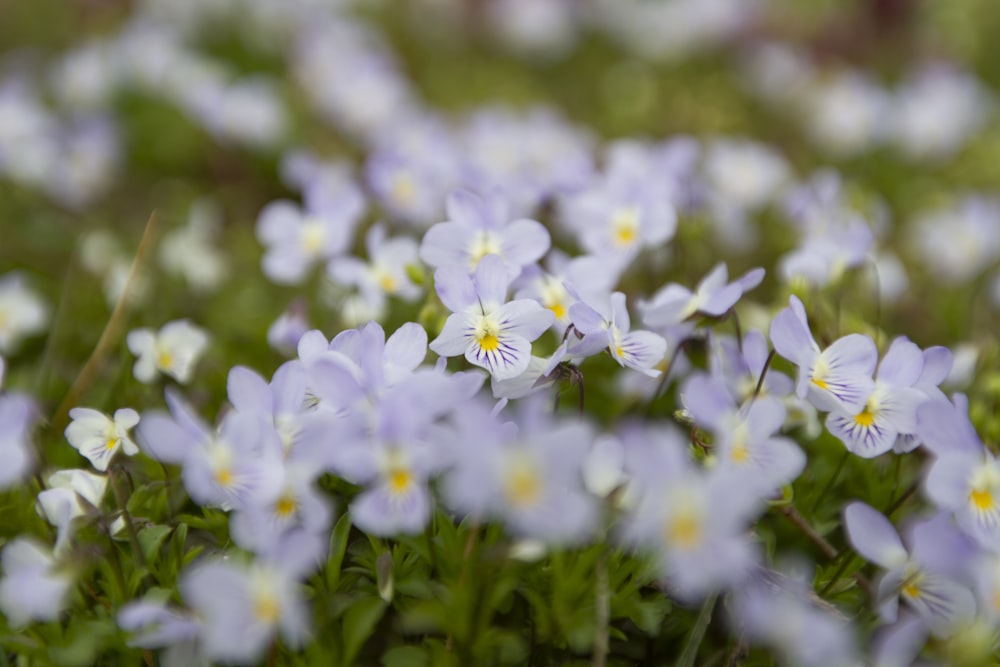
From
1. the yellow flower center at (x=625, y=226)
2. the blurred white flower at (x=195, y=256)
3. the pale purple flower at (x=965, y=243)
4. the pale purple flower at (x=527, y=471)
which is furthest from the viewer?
the pale purple flower at (x=965, y=243)

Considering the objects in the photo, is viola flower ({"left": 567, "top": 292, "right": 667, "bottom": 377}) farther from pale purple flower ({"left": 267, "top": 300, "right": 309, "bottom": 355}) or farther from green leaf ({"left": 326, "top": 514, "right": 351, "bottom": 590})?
pale purple flower ({"left": 267, "top": 300, "right": 309, "bottom": 355})

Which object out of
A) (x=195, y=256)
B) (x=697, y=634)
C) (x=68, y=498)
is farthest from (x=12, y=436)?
(x=195, y=256)

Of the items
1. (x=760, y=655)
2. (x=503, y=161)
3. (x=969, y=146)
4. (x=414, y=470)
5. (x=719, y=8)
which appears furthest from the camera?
(x=719, y=8)

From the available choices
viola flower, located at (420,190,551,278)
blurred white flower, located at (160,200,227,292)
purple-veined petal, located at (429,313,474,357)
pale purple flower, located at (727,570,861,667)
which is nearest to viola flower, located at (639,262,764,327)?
viola flower, located at (420,190,551,278)

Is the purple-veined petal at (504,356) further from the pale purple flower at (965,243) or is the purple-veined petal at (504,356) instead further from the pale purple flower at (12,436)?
the pale purple flower at (965,243)

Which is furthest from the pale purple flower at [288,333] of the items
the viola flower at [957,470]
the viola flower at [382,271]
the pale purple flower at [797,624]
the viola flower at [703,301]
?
the viola flower at [957,470]

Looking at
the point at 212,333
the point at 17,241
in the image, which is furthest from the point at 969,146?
the point at 17,241

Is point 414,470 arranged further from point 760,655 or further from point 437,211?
point 437,211

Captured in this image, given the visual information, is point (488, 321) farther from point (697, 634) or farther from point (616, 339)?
point (697, 634)
